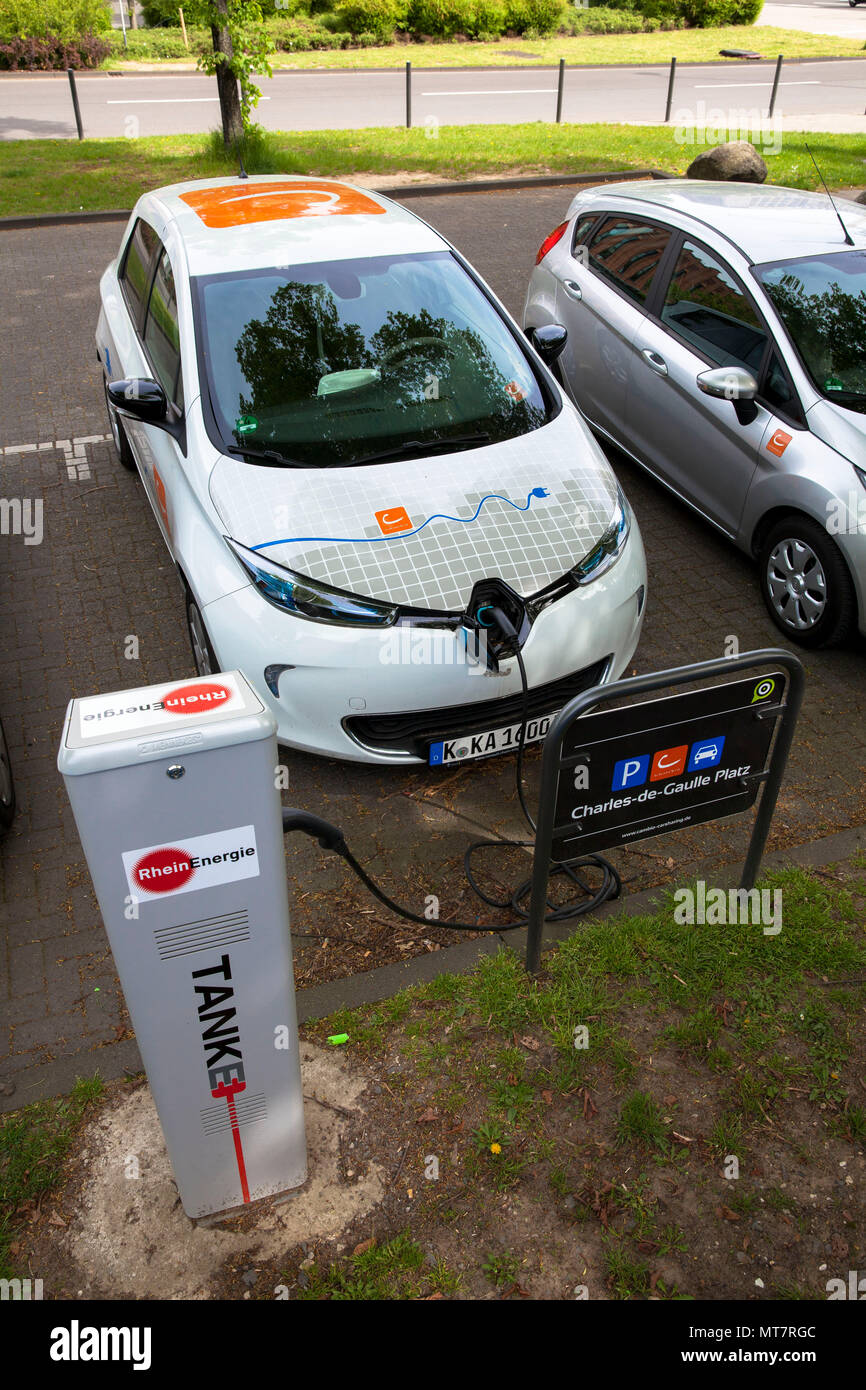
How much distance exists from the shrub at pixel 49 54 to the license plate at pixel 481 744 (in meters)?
25.4

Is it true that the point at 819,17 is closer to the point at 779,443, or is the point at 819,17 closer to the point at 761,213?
the point at 761,213

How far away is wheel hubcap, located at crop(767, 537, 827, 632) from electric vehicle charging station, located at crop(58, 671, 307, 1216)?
11.6 ft

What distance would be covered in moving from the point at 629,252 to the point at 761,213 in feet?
2.70

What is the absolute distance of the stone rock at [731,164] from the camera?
1304cm

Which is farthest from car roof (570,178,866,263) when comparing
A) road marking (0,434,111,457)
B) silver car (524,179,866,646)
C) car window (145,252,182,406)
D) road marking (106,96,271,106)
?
road marking (106,96,271,106)

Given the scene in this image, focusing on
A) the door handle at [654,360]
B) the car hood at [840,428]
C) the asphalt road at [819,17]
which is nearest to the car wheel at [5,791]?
the car hood at [840,428]

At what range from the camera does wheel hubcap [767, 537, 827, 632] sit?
193 inches

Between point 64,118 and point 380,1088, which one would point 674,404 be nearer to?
point 380,1088

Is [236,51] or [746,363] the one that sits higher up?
[236,51]

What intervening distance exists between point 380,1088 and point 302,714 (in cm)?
143

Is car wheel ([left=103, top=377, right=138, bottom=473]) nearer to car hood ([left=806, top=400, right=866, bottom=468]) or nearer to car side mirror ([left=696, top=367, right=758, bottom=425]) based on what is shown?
car side mirror ([left=696, top=367, right=758, bottom=425])

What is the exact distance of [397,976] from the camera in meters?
3.44

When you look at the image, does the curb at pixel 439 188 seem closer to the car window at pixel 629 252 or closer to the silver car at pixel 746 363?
the car window at pixel 629 252

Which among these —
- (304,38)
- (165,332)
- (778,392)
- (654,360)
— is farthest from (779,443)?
(304,38)
